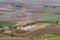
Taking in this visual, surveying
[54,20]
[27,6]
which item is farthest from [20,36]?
[27,6]

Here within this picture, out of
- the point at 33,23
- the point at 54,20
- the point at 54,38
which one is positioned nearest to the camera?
the point at 54,38

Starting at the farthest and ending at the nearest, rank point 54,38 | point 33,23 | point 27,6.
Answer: point 27,6 → point 33,23 → point 54,38

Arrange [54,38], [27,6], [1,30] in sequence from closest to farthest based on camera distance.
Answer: [54,38]
[1,30]
[27,6]

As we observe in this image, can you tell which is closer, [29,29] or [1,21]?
[29,29]

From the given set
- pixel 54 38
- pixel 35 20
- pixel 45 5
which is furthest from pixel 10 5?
pixel 54 38

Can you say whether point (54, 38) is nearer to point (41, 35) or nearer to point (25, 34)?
point (41, 35)

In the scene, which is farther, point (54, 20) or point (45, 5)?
point (45, 5)

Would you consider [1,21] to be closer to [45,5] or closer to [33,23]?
[33,23]

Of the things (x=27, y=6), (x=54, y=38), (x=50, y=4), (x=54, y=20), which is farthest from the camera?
(x=50, y=4)
